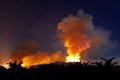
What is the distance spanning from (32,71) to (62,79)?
8.39 meters

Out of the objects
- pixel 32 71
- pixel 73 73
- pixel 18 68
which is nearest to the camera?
pixel 73 73

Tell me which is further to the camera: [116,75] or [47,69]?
[47,69]

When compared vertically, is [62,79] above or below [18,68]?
below

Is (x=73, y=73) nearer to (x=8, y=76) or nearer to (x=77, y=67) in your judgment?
(x=77, y=67)

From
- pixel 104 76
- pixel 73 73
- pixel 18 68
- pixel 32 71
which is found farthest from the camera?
pixel 18 68

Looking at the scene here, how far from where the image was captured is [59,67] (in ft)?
207

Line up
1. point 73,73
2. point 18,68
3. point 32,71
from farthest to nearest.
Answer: point 18,68, point 32,71, point 73,73

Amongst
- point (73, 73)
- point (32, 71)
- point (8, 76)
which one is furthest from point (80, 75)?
point (8, 76)

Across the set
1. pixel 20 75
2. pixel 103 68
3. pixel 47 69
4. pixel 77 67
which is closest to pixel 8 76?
pixel 20 75

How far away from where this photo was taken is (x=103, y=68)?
58.7m

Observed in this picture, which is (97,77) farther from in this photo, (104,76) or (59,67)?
(59,67)

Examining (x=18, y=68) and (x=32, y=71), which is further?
(x=18, y=68)

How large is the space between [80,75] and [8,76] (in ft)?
59.1

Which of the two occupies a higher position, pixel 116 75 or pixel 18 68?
pixel 18 68
